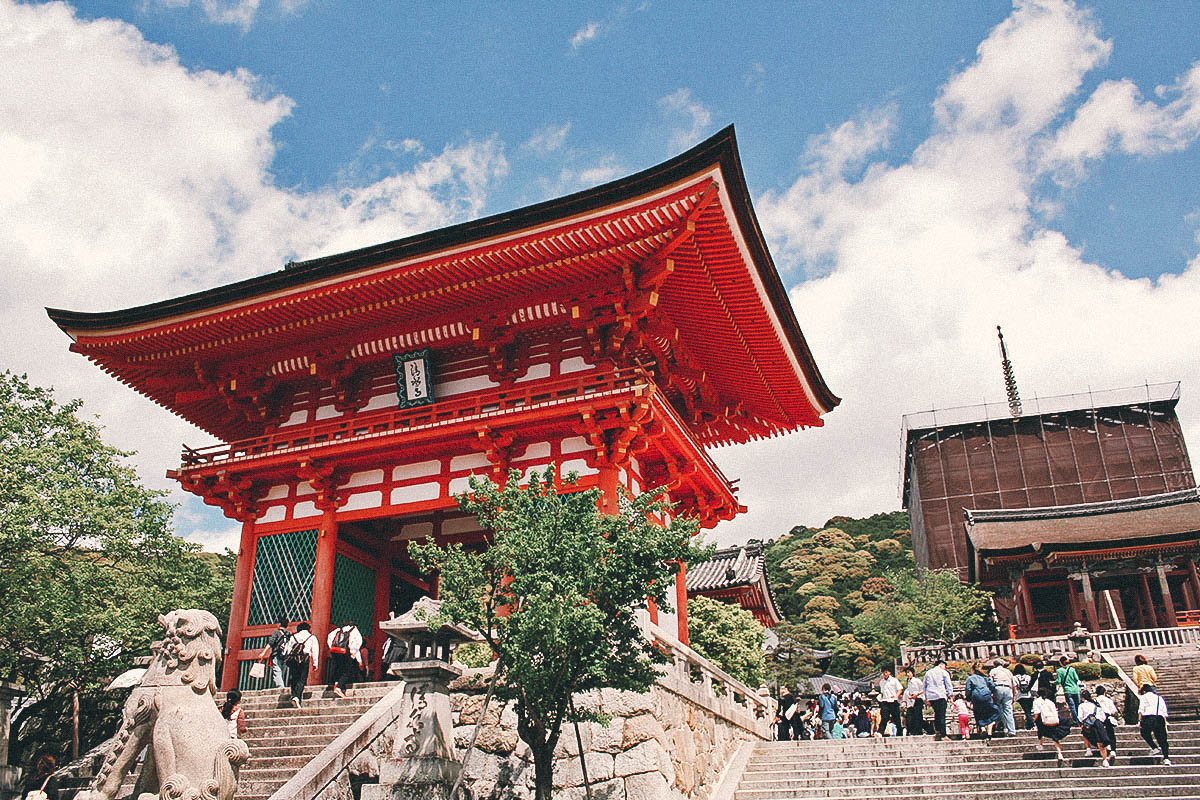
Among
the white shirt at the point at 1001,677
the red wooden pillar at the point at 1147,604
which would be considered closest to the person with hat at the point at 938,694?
the white shirt at the point at 1001,677

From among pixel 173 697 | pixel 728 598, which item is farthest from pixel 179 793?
pixel 728 598

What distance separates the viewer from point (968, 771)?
12039 millimetres

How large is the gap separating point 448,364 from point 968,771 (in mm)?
10958

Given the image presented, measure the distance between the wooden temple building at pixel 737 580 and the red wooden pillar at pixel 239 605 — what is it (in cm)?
1895

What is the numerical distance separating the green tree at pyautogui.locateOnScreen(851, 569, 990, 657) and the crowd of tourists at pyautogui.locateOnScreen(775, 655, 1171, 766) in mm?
10321

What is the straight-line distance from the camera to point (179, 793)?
6328 mm

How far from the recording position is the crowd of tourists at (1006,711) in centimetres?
1165

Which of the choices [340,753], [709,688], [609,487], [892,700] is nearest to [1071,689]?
[892,700]

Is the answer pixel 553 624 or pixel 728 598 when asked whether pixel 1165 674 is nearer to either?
pixel 728 598

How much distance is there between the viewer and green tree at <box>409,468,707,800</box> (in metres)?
8.27

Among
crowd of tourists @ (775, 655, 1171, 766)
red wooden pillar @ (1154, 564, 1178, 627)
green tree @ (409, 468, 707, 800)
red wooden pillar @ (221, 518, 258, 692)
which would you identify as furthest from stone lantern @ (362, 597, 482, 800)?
red wooden pillar @ (1154, 564, 1178, 627)

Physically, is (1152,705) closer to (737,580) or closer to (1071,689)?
(1071,689)

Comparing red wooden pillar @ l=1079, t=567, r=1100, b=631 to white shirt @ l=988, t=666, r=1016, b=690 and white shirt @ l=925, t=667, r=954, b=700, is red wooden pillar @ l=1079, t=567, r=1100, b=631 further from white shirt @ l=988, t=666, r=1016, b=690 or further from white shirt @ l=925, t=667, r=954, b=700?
white shirt @ l=925, t=667, r=954, b=700

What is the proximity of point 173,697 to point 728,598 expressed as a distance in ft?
92.1
